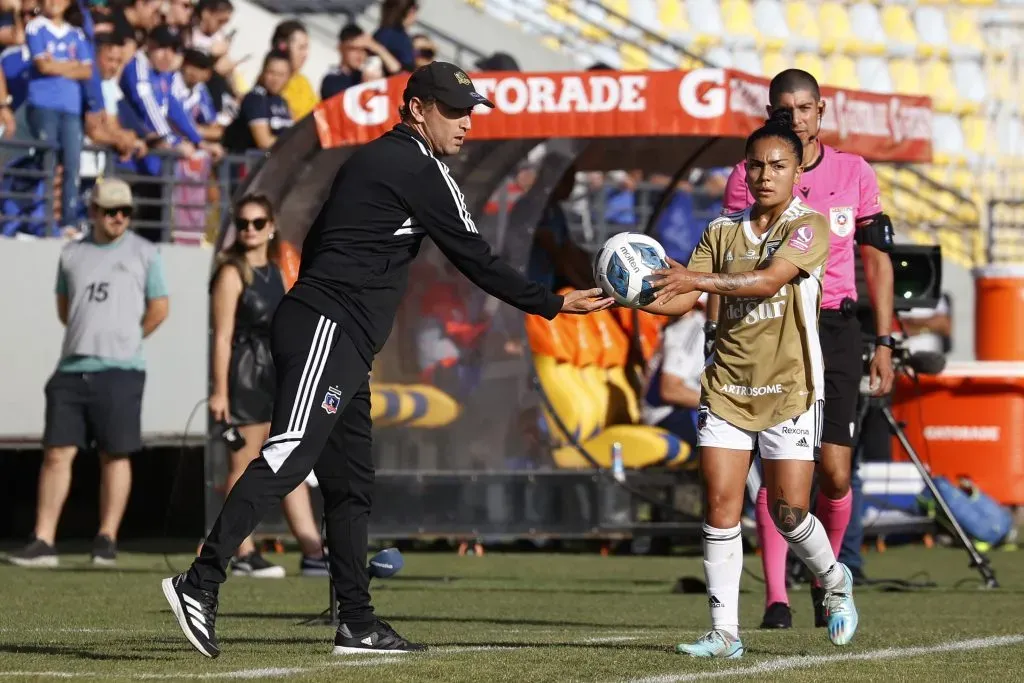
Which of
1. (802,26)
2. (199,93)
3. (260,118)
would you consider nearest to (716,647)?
(260,118)

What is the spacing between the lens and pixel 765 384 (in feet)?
22.3

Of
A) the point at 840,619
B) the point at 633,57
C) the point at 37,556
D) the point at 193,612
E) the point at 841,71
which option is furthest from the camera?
the point at 841,71

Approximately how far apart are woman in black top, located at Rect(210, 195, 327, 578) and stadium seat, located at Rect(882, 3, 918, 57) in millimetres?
21391

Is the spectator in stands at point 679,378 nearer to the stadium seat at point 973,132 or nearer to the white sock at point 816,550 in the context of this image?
the white sock at point 816,550

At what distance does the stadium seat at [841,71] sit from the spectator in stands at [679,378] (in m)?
16.3

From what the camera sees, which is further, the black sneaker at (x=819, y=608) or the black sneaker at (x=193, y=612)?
the black sneaker at (x=819, y=608)

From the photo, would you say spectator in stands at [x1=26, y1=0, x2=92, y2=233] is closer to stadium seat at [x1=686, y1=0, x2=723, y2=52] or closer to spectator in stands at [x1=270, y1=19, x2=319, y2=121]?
spectator in stands at [x1=270, y1=19, x2=319, y2=121]

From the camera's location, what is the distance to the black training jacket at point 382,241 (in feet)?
20.7

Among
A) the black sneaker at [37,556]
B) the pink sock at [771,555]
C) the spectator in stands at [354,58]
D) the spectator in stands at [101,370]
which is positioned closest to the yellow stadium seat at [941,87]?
the spectator in stands at [354,58]

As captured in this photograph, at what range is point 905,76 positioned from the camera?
30422 mm

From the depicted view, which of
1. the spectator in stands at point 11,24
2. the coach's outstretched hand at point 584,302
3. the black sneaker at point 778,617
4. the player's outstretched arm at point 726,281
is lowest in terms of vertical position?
the black sneaker at point 778,617

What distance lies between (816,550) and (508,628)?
1.66 meters

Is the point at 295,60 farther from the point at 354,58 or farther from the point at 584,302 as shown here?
the point at 584,302

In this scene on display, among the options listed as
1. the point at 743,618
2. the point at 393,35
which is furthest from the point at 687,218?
the point at 743,618
